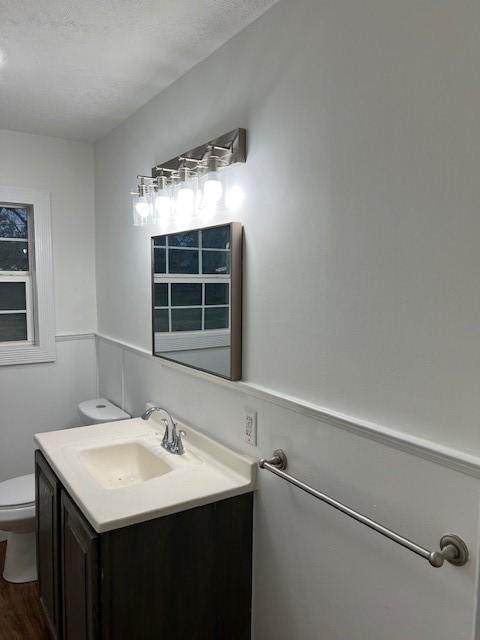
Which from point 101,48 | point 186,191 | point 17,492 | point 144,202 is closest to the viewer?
point 101,48

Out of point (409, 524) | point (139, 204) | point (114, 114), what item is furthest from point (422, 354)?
point (114, 114)

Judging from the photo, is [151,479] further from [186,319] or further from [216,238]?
[216,238]

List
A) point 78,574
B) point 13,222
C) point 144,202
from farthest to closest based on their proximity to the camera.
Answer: point 13,222 → point 144,202 → point 78,574

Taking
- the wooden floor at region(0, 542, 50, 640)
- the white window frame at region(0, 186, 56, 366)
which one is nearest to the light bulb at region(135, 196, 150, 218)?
the white window frame at region(0, 186, 56, 366)

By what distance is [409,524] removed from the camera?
122cm

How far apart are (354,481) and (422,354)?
0.42 m

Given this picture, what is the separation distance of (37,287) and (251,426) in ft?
6.25

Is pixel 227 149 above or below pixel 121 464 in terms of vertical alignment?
above

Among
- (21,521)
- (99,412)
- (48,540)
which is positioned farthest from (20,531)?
(99,412)

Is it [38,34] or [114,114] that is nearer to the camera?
[38,34]

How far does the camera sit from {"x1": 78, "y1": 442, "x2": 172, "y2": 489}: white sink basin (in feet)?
6.79

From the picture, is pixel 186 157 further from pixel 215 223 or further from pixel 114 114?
pixel 114 114

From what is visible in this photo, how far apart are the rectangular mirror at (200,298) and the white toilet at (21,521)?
797 mm

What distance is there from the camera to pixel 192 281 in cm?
208
